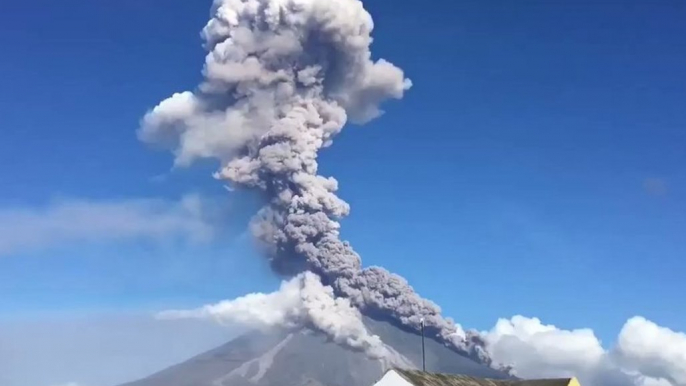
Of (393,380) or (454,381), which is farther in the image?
(454,381)

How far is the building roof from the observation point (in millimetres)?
45688

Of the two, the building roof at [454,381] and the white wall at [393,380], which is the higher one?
the building roof at [454,381]

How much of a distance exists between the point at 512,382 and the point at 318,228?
124530 mm

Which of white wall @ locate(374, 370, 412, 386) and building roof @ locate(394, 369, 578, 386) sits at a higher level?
building roof @ locate(394, 369, 578, 386)

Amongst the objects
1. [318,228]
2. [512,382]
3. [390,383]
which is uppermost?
[318,228]

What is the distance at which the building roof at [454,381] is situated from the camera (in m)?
45.7

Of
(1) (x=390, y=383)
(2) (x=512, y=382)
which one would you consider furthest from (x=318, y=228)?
(1) (x=390, y=383)

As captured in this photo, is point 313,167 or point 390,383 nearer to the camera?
point 390,383

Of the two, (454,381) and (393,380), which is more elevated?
(454,381)

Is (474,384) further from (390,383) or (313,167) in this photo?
(313,167)

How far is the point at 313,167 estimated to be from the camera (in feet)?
554

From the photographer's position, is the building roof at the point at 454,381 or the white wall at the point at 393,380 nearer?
the white wall at the point at 393,380

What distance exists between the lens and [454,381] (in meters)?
50.5

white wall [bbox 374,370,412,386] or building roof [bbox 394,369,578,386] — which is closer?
white wall [bbox 374,370,412,386]
